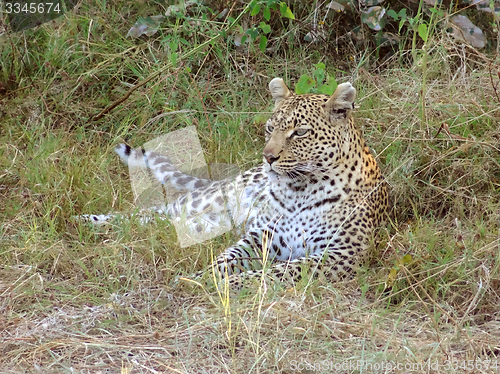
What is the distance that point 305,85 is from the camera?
605 centimetres

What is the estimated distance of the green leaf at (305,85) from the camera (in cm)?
603

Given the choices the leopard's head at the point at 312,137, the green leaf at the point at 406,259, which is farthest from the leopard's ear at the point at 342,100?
the green leaf at the point at 406,259

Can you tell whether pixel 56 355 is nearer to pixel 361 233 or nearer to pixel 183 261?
pixel 183 261

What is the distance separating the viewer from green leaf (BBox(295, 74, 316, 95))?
6031 millimetres

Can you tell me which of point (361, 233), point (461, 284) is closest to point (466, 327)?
point (461, 284)

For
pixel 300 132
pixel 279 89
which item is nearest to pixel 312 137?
pixel 300 132

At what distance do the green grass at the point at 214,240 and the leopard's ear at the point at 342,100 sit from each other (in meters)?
0.66

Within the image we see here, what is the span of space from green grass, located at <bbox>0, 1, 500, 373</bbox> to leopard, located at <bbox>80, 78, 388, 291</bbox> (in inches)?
7.7

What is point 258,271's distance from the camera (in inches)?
192

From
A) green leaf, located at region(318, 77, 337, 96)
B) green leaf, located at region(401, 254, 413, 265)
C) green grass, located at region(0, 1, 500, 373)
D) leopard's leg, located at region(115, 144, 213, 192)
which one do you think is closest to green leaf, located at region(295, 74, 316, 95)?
green leaf, located at region(318, 77, 337, 96)

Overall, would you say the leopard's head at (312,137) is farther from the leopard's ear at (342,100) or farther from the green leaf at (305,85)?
the green leaf at (305,85)

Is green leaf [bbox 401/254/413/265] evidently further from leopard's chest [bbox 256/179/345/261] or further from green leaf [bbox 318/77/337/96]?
green leaf [bbox 318/77/337/96]

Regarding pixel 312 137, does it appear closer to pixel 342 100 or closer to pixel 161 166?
pixel 342 100

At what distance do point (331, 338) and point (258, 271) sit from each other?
96cm
